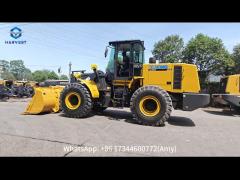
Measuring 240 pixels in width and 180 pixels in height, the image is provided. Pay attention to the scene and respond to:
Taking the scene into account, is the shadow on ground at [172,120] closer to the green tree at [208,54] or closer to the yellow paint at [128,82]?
the yellow paint at [128,82]

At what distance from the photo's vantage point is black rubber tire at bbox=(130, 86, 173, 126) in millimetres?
7137

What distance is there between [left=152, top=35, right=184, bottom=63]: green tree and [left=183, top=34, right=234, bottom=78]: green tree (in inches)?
119

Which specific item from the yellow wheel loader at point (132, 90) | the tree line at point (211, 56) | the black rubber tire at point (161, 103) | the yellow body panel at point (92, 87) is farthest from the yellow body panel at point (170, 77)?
the tree line at point (211, 56)

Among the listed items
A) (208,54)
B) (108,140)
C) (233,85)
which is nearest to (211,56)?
(208,54)

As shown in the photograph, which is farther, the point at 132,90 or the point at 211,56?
the point at 211,56

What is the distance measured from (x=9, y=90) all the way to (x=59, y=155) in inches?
682

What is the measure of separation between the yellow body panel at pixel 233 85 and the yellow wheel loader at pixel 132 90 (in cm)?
513

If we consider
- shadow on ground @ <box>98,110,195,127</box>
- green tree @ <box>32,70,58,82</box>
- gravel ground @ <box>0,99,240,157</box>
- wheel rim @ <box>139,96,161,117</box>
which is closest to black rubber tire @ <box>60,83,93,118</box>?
gravel ground @ <box>0,99,240,157</box>

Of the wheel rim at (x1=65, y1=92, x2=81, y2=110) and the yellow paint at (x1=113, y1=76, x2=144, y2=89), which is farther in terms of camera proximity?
the wheel rim at (x1=65, y1=92, x2=81, y2=110)

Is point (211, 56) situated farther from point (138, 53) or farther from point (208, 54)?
point (138, 53)

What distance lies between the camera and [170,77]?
25.2 ft

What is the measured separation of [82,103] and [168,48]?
2596 centimetres

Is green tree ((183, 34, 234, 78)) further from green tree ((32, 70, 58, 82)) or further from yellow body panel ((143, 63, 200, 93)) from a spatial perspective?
green tree ((32, 70, 58, 82))
